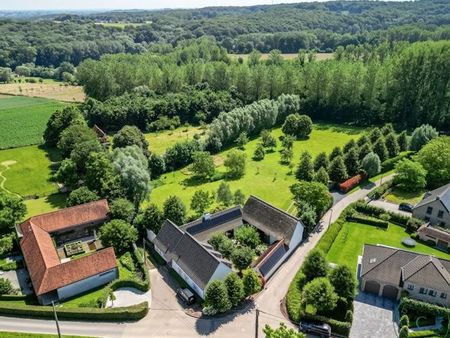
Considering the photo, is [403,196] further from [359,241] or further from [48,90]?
[48,90]

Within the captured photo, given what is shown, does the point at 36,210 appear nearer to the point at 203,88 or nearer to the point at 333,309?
the point at 333,309

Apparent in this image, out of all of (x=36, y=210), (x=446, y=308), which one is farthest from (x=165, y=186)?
(x=446, y=308)

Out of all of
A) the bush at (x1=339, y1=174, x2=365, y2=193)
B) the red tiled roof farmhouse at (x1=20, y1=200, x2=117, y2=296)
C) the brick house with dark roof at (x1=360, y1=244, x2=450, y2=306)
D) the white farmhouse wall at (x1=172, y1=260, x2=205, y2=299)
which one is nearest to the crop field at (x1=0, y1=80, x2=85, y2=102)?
the red tiled roof farmhouse at (x1=20, y1=200, x2=117, y2=296)

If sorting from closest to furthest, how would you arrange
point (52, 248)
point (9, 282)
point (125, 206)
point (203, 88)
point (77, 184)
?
1. point (9, 282)
2. point (52, 248)
3. point (125, 206)
4. point (77, 184)
5. point (203, 88)

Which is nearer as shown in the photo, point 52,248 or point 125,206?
point 52,248

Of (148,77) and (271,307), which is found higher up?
(148,77)

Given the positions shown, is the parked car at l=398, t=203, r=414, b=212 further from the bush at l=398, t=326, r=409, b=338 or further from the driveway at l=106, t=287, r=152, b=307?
the driveway at l=106, t=287, r=152, b=307

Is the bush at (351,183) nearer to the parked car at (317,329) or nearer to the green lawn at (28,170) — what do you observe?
the parked car at (317,329)

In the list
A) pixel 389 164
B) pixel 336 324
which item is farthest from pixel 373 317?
pixel 389 164
